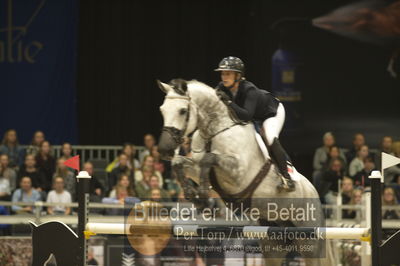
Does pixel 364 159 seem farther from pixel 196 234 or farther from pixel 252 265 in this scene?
pixel 196 234

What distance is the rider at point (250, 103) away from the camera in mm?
5371

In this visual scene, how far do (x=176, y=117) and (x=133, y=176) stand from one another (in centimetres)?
394

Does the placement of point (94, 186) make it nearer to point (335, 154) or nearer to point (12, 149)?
point (12, 149)

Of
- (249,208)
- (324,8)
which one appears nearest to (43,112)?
Answer: (324,8)

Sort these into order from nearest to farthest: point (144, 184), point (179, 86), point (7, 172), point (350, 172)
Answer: point (179, 86)
point (144, 184)
point (7, 172)
point (350, 172)

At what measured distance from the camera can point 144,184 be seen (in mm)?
8703

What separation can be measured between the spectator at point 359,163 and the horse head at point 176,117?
4579 millimetres

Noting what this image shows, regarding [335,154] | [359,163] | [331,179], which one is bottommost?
[331,179]

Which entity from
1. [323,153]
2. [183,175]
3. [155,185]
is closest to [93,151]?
[155,185]

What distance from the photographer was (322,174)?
30.0 ft

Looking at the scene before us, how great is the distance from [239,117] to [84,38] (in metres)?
6.89

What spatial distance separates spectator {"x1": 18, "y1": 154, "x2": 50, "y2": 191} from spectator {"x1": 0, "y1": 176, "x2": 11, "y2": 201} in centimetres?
16

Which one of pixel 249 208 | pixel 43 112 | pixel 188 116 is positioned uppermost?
pixel 43 112

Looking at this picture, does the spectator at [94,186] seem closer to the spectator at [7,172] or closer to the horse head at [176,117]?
the spectator at [7,172]
